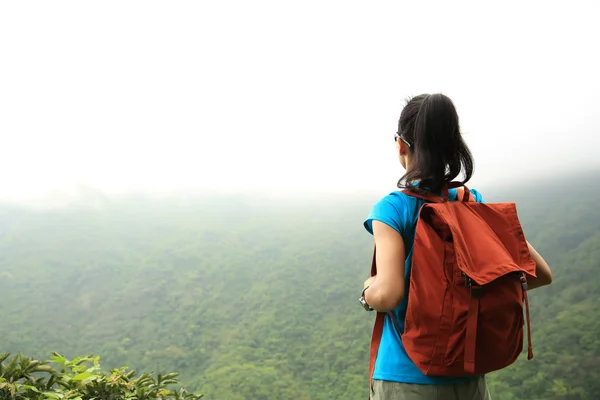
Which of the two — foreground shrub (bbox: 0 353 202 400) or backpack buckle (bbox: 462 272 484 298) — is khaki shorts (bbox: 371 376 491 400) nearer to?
backpack buckle (bbox: 462 272 484 298)

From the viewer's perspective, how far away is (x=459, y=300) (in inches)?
35.9

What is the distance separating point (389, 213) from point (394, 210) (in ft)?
0.05

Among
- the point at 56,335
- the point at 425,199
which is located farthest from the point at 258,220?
the point at 425,199

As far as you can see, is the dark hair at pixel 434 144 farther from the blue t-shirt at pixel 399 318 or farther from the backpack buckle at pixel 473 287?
the backpack buckle at pixel 473 287

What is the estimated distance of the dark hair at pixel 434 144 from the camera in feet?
3.41

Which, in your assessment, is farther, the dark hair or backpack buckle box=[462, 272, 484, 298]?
the dark hair

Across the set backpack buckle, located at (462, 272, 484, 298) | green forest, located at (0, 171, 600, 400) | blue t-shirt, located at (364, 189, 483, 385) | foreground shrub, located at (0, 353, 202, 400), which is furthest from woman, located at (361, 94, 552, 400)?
green forest, located at (0, 171, 600, 400)

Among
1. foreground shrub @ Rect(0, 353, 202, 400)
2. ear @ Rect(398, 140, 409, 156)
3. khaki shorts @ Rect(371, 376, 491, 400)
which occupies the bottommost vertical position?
foreground shrub @ Rect(0, 353, 202, 400)

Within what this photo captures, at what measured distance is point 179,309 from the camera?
692cm

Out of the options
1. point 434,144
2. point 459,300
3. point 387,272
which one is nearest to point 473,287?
point 459,300

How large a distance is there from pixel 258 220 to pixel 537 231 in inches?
210

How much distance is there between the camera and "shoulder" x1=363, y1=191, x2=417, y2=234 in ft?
3.32

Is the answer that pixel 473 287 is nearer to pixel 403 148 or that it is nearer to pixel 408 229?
pixel 408 229

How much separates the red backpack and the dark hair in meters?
0.09
